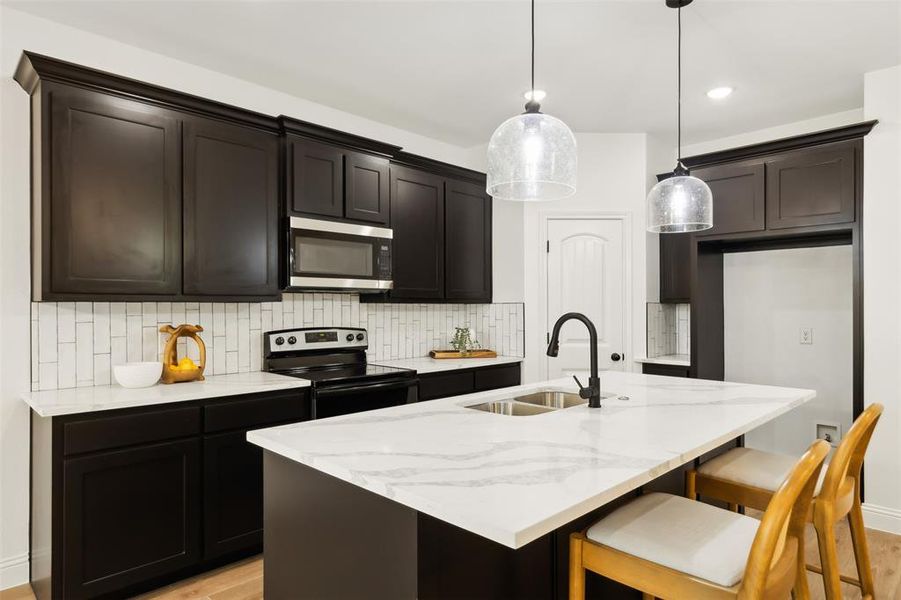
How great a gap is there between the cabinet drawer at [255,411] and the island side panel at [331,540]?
1.08m

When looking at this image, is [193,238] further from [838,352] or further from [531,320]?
[838,352]

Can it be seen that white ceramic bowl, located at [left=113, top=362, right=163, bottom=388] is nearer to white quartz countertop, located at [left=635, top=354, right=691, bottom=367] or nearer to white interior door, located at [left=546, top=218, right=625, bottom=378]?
white interior door, located at [left=546, top=218, right=625, bottom=378]

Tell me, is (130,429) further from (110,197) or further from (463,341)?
(463,341)

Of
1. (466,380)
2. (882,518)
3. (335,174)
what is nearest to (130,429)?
(335,174)

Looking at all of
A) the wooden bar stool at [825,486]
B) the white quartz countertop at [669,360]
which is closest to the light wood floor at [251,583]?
the wooden bar stool at [825,486]

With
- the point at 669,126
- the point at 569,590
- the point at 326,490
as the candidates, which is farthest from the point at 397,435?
the point at 669,126

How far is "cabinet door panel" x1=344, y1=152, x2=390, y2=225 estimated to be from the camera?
3.56 metres

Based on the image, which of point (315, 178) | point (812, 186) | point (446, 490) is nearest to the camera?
point (446, 490)

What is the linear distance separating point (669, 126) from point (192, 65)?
3321 mm

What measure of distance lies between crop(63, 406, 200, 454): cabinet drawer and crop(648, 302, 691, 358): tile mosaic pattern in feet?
11.2

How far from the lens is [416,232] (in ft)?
13.5

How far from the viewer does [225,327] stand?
129 inches

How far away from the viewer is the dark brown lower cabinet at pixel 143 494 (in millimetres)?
2236

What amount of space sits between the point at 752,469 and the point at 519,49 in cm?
231
